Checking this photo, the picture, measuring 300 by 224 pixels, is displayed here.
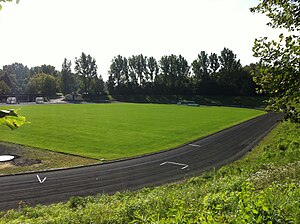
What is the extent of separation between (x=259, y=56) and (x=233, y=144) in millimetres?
26763

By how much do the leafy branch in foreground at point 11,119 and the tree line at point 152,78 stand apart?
106471 mm

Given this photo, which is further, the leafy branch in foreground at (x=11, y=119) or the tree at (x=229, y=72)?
the tree at (x=229, y=72)

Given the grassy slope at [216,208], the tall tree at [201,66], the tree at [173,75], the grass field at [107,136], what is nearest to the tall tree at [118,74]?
the tree at [173,75]

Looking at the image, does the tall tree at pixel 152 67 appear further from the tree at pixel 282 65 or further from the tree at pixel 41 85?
the tree at pixel 282 65

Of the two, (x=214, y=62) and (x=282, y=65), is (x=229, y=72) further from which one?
(x=282, y=65)

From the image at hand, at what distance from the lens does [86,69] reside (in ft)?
446

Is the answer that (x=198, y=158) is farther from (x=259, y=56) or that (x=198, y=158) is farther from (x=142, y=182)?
(x=259, y=56)

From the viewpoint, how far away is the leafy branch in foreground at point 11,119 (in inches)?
127

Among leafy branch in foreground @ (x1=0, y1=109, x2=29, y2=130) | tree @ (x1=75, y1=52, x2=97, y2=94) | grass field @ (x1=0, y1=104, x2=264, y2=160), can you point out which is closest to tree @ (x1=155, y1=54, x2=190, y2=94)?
tree @ (x1=75, y1=52, x2=97, y2=94)

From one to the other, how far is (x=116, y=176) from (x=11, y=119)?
63.0 ft

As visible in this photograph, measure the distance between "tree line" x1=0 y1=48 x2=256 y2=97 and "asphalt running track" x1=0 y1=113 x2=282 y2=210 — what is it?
8127 cm

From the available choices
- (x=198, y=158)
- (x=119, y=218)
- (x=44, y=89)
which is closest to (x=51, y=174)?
(x=198, y=158)

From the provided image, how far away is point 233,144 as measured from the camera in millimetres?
33188

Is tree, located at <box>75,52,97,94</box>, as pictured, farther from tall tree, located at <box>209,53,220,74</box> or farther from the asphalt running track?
the asphalt running track
